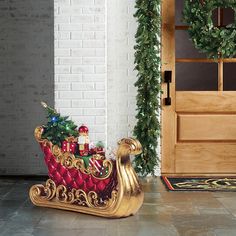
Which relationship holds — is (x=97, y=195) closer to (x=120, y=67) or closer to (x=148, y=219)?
(x=148, y=219)

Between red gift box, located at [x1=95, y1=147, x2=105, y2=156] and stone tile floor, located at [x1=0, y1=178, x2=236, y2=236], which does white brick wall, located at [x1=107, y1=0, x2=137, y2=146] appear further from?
red gift box, located at [x1=95, y1=147, x2=105, y2=156]

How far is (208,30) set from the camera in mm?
5512

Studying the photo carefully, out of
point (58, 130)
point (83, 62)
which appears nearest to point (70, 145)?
point (58, 130)

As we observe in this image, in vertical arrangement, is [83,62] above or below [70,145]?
above

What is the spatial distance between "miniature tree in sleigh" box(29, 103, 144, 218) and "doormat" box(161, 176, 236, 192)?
46.9 inches

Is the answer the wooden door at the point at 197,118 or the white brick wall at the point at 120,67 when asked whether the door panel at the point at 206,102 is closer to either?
the wooden door at the point at 197,118

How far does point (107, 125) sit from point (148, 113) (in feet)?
1.51

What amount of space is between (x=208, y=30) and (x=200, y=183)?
148 cm

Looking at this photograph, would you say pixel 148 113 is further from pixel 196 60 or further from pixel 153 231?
pixel 153 231

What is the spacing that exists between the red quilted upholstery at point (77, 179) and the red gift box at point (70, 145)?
131 millimetres

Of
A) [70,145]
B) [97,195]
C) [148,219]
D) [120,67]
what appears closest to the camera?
[148,219]

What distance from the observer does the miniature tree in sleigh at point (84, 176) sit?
12.8 feet

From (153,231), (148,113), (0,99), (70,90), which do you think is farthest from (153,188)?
(0,99)

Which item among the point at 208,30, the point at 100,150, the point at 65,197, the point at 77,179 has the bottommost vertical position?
the point at 65,197
